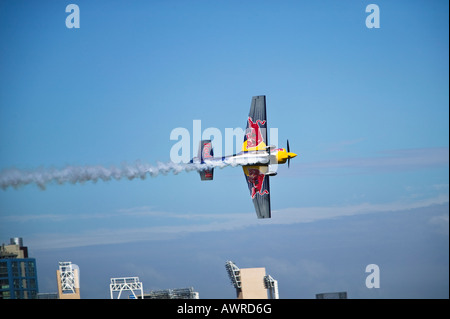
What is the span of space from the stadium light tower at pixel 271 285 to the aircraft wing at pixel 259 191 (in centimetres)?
4718

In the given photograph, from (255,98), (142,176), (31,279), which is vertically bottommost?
(31,279)

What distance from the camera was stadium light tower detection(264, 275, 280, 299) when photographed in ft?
347

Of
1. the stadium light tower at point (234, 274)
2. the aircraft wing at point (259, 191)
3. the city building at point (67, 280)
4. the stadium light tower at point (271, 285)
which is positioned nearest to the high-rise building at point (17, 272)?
the city building at point (67, 280)

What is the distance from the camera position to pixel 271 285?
108 meters

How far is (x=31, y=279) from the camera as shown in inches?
7461

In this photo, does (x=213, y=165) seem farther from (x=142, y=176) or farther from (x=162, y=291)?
(x=162, y=291)

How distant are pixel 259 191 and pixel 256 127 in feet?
19.9

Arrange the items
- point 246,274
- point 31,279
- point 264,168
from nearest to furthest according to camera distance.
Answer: point 264,168, point 246,274, point 31,279

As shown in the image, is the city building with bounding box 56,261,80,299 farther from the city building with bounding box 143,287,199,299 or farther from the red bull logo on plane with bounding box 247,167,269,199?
the red bull logo on plane with bounding box 247,167,269,199

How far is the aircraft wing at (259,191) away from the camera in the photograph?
201 feet

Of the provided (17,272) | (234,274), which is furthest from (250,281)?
(17,272)
